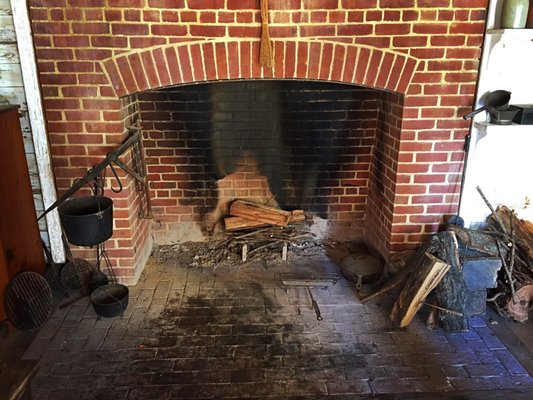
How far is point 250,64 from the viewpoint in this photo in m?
2.92

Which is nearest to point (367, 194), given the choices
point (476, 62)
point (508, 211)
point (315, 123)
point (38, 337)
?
point (315, 123)

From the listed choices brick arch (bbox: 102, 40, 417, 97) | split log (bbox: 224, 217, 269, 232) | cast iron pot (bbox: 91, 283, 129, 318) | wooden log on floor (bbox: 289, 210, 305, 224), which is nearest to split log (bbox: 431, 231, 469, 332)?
brick arch (bbox: 102, 40, 417, 97)

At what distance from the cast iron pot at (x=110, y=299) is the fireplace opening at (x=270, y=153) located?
2.96 ft

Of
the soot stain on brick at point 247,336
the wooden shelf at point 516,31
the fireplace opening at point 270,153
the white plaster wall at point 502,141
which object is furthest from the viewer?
the fireplace opening at point 270,153

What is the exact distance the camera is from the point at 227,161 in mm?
3871

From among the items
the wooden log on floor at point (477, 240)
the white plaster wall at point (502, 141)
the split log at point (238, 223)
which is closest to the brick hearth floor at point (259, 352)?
the wooden log on floor at point (477, 240)

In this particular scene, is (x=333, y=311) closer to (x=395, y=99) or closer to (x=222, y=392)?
(x=222, y=392)

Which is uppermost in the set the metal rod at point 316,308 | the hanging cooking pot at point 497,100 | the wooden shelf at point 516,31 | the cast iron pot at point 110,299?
the wooden shelf at point 516,31

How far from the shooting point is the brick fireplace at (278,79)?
111 inches

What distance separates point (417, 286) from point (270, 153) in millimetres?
1666

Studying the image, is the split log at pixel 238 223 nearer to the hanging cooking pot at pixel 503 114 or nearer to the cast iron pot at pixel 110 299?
the cast iron pot at pixel 110 299

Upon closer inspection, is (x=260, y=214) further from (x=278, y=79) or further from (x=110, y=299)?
(x=110, y=299)

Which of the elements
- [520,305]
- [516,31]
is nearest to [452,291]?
[520,305]

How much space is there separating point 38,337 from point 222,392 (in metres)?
1.29
